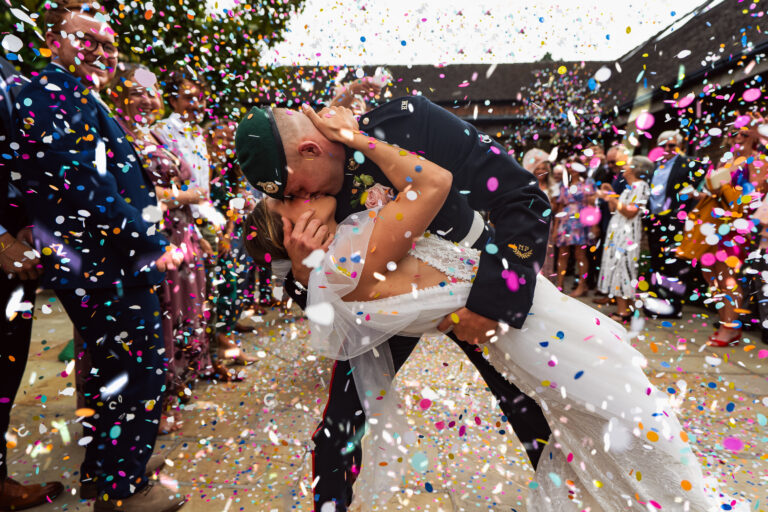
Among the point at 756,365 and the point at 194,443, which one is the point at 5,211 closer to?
the point at 194,443

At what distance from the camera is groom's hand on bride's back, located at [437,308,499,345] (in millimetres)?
1377

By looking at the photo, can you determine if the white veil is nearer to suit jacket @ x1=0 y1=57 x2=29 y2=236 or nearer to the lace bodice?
the lace bodice

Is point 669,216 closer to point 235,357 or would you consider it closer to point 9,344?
point 235,357

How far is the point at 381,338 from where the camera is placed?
1492 millimetres

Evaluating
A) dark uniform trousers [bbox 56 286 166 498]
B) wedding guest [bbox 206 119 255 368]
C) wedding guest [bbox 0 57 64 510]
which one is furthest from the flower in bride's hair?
wedding guest [bbox 206 119 255 368]

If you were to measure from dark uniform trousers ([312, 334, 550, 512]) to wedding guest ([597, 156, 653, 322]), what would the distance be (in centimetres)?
457

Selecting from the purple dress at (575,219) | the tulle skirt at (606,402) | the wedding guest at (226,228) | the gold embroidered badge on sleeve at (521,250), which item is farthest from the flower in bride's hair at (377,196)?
the purple dress at (575,219)

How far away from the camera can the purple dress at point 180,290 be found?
9.04 ft

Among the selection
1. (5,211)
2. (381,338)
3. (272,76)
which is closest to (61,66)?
(5,211)

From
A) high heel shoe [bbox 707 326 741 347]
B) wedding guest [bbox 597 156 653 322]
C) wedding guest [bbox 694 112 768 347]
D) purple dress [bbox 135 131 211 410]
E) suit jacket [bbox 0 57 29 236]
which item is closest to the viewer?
suit jacket [bbox 0 57 29 236]

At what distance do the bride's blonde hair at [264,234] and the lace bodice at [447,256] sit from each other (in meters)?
0.48

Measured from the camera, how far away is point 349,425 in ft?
5.37

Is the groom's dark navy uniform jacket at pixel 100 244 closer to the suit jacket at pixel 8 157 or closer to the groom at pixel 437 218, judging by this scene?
the suit jacket at pixel 8 157

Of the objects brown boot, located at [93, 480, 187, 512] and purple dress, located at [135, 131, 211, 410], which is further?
purple dress, located at [135, 131, 211, 410]
